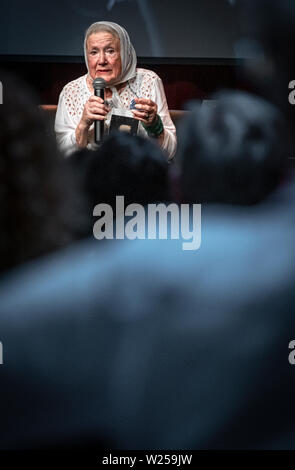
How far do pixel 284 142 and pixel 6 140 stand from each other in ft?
2.62

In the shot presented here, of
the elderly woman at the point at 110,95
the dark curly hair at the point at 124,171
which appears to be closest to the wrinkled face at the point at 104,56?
the elderly woman at the point at 110,95

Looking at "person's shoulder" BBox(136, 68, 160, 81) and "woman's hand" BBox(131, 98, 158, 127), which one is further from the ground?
"person's shoulder" BBox(136, 68, 160, 81)

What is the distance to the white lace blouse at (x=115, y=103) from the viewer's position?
1.66 m

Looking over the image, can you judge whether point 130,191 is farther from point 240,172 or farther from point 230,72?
point 230,72

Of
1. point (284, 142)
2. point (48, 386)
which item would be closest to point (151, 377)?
point (48, 386)

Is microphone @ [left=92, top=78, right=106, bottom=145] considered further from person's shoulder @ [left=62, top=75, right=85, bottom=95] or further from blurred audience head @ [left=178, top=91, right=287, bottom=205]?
blurred audience head @ [left=178, top=91, right=287, bottom=205]

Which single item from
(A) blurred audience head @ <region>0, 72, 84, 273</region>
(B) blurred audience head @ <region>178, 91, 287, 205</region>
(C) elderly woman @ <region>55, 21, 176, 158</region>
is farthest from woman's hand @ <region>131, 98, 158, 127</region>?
(A) blurred audience head @ <region>0, 72, 84, 273</region>

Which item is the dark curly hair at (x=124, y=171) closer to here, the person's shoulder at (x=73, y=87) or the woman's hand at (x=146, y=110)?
the woman's hand at (x=146, y=110)

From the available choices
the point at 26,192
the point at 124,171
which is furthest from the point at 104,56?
the point at 26,192

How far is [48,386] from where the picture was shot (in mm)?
1758

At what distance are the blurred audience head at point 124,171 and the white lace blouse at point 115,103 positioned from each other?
0.04 meters

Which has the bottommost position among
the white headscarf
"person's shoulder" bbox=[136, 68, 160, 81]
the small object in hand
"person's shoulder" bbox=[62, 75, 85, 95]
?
the small object in hand

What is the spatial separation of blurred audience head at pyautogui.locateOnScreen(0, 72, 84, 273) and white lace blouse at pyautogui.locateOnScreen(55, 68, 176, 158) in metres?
0.07

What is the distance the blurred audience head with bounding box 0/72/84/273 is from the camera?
5.53 ft
